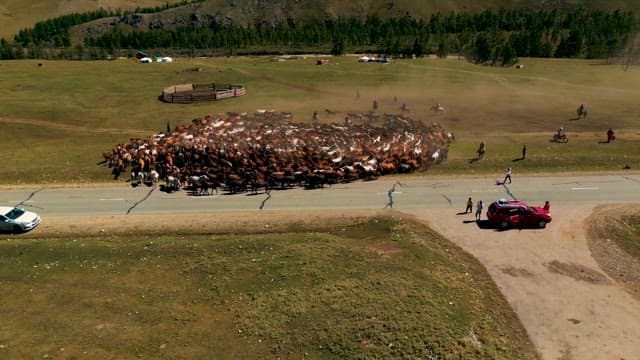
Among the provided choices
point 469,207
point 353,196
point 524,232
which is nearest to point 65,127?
point 353,196

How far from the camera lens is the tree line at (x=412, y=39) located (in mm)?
114000

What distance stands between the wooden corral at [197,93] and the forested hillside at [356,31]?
50171 millimetres

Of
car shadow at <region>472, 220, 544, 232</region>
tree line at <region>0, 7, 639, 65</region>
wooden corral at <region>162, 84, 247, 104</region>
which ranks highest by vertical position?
tree line at <region>0, 7, 639, 65</region>

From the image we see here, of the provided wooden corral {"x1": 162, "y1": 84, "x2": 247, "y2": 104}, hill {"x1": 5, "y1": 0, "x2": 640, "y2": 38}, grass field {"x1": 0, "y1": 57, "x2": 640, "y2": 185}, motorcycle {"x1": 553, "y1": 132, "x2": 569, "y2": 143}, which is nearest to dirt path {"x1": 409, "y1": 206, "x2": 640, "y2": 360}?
grass field {"x1": 0, "y1": 57, "x2": 640, "y2": 185}

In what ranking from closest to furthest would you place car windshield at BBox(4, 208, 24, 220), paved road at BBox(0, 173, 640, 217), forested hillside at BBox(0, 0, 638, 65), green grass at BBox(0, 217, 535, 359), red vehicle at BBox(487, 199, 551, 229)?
green grass at BBox(0, 217, 535, 359) < red vehicle at BBox(487, 199, 551, 229) < car windshield at BBox(4, 208, 24, 220) < paved road at BBox(0, 173, 640, 217) < forested hillside at BBox(0, 0, 638, 65)

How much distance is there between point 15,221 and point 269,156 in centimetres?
1912

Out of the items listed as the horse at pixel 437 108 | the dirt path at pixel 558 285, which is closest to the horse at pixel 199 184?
the dirt path at pixel 558 285

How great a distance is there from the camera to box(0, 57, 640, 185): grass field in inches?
1769

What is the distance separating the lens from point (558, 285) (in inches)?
973

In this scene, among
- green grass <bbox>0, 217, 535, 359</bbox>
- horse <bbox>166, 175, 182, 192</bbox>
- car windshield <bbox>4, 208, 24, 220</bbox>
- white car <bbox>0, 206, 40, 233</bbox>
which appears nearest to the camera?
green grass <bbox>0, 217, 535, 359</bbox>

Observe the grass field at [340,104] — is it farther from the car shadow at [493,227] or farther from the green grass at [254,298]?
the green grass at [254,298]

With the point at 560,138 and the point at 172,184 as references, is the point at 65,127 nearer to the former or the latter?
the point at 172,184

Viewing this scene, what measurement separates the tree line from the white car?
91233 millimetres

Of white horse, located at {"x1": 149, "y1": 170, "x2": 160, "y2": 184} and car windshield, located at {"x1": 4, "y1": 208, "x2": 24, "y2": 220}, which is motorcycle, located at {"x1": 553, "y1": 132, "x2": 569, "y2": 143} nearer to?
white horse, located at {"x1": 149, "y1": 170, "x2": 160, "y2": 184}
